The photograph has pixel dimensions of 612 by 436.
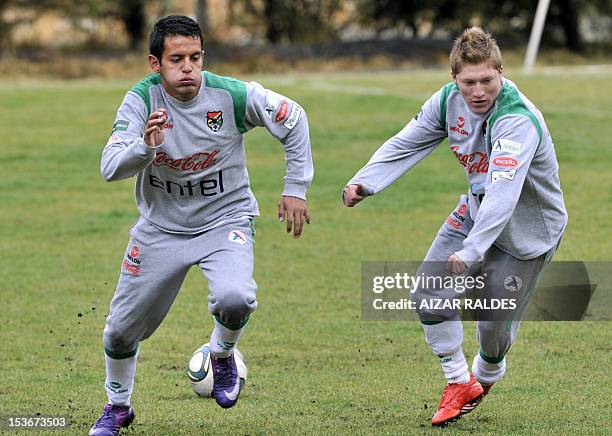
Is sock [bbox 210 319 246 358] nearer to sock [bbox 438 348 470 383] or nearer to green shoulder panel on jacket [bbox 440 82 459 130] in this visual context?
sock [bbox 438 348 470 383]

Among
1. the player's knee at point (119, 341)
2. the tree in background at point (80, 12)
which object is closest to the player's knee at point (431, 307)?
the player's knee at point (119, 341)

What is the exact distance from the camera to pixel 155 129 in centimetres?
557

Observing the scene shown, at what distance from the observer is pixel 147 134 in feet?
18.3

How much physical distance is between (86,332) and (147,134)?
3.61 metres

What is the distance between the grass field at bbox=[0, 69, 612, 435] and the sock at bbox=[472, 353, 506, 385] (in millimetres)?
204

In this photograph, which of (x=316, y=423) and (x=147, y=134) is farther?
(x=316, y=423)

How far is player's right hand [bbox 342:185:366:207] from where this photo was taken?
21.1 ft

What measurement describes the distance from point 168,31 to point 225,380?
1.87 meters

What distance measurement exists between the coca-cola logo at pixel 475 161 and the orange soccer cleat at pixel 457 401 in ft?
3.80

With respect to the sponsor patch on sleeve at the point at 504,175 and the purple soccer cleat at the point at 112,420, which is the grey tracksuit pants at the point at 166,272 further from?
the sponsor patch on sleeve at the point at 504,175

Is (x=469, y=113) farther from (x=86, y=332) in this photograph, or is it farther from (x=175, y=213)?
(x=86, y=332)

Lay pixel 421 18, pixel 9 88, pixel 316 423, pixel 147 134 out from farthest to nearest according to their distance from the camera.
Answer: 1. pixel 421 18
2. pixel 9 88
3. pixel 316 423
4. pixel 147 134

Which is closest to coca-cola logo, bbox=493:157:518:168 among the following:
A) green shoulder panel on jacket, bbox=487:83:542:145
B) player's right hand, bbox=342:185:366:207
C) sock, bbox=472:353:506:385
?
green shoulder panel on jacket, bbox=487:83:542:145

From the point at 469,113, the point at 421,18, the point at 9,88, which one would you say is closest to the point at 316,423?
the point at 469,113
